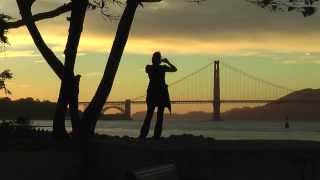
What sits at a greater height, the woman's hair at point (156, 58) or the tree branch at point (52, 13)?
the tree branch at point (52, 13)

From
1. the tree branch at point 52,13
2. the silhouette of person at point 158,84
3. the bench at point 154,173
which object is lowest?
the bench at point 154,173

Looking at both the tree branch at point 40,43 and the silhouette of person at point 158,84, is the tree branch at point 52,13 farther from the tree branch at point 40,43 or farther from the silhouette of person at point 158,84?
the silhouette of person at point 158,84

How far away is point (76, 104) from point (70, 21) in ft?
4.85

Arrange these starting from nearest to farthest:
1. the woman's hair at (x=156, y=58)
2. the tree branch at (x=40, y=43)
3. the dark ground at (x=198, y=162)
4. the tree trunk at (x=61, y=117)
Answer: the dark ground at (x=198, y=162) < the woman's hair at (x=156, y=58) < the tree branch at (x=40, y=43) < the tree trunk at (x=61, y=117)

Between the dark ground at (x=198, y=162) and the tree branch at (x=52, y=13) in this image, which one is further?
the tree branch at (x=52, y=13)

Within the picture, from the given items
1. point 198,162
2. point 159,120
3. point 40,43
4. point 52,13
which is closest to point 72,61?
point 40,43

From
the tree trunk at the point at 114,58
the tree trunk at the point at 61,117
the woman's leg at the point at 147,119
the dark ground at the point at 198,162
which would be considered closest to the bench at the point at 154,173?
the dark ground at the point at 198,162

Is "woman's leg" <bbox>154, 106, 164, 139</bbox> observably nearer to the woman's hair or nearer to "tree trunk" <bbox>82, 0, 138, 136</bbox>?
the woman's hair

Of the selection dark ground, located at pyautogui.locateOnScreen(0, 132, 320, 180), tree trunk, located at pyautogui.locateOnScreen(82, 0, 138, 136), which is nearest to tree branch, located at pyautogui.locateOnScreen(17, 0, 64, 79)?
tree trunk, located at pyautogui.locateOnScreen(82, 0, 138, 136)

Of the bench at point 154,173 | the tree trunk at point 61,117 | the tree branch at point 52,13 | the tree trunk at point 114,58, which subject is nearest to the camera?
the bench at point 154,173

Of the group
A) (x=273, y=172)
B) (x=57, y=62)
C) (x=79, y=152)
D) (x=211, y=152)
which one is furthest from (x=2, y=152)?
(x=273, y=172)

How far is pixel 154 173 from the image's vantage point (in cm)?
592

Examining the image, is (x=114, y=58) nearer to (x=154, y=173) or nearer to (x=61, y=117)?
(x=61, y=117)

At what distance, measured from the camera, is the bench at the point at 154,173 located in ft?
18.6
